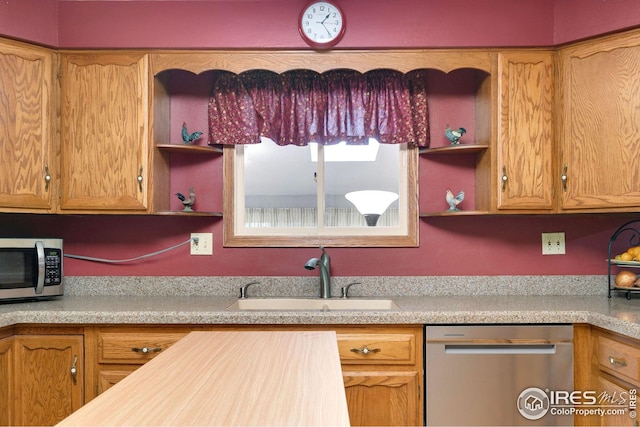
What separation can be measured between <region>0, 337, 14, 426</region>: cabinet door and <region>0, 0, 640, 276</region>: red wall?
2.28 feet

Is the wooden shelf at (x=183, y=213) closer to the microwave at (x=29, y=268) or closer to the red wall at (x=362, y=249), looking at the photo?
the red wall at (x=362, y=249)

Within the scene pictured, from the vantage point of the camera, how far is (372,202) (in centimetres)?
269

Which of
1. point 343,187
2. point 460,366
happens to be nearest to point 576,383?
point 460,366

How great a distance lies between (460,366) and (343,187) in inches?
45.9

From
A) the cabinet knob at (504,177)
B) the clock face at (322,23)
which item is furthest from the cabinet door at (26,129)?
the cabinet knob at (504,177)

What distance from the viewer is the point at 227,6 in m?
2.36

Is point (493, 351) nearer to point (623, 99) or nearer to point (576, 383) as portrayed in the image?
point (576, 383)

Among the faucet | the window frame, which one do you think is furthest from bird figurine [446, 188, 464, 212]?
the faucet

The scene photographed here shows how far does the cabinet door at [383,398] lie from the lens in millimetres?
1983

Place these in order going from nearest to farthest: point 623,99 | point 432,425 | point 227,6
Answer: point 432,425 < point 623,99 < point 227,6

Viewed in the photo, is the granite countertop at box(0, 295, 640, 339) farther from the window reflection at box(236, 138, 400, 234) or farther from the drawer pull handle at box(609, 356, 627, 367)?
the window reflection at box(236, 138, 400, 234)

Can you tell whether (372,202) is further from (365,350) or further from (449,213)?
(365,350)

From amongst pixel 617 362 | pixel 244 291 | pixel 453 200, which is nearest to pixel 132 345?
pixel 244 291

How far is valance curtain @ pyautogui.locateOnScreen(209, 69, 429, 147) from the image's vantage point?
258 centimetres
